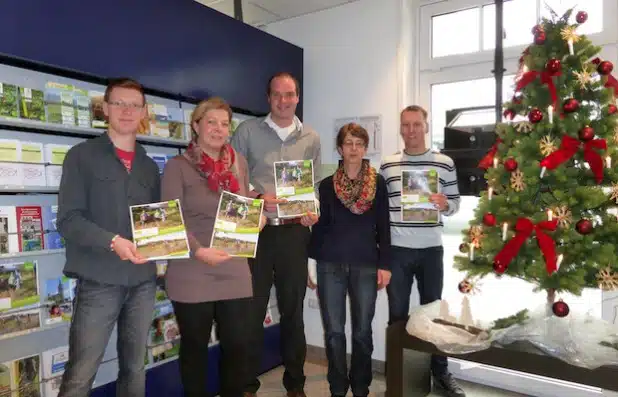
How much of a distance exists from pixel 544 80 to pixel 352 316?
1.52 m

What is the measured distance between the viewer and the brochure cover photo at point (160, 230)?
1.81 m

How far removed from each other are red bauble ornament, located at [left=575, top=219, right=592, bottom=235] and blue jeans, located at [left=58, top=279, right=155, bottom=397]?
5.89 feet

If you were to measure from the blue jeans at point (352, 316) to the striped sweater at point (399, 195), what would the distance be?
29 cm

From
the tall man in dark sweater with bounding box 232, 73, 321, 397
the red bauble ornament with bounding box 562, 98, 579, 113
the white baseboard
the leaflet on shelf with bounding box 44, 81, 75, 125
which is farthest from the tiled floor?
the leaflet on shelf with bounding box 44, 81, 75, 125

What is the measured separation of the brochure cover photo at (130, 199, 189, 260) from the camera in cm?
181

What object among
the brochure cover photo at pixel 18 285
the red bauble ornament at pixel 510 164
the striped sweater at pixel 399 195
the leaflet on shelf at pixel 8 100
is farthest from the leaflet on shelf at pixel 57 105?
the red bauble ornament at pixel 510 164

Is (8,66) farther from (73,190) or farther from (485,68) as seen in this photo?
(485,68)

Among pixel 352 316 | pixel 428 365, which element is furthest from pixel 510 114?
pixel 428 365

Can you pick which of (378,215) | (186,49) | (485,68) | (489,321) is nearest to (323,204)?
(378,215)

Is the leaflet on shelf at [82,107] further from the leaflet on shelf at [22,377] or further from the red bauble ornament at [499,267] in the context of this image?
the red bauble ornament at [499,267]

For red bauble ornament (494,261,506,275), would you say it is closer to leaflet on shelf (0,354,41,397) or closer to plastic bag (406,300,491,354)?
plastic bag (406,300,491,354)

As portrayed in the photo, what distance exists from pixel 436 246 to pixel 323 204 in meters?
0.70

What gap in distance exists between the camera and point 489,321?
2.35 m

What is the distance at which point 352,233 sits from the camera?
8.25 ft
